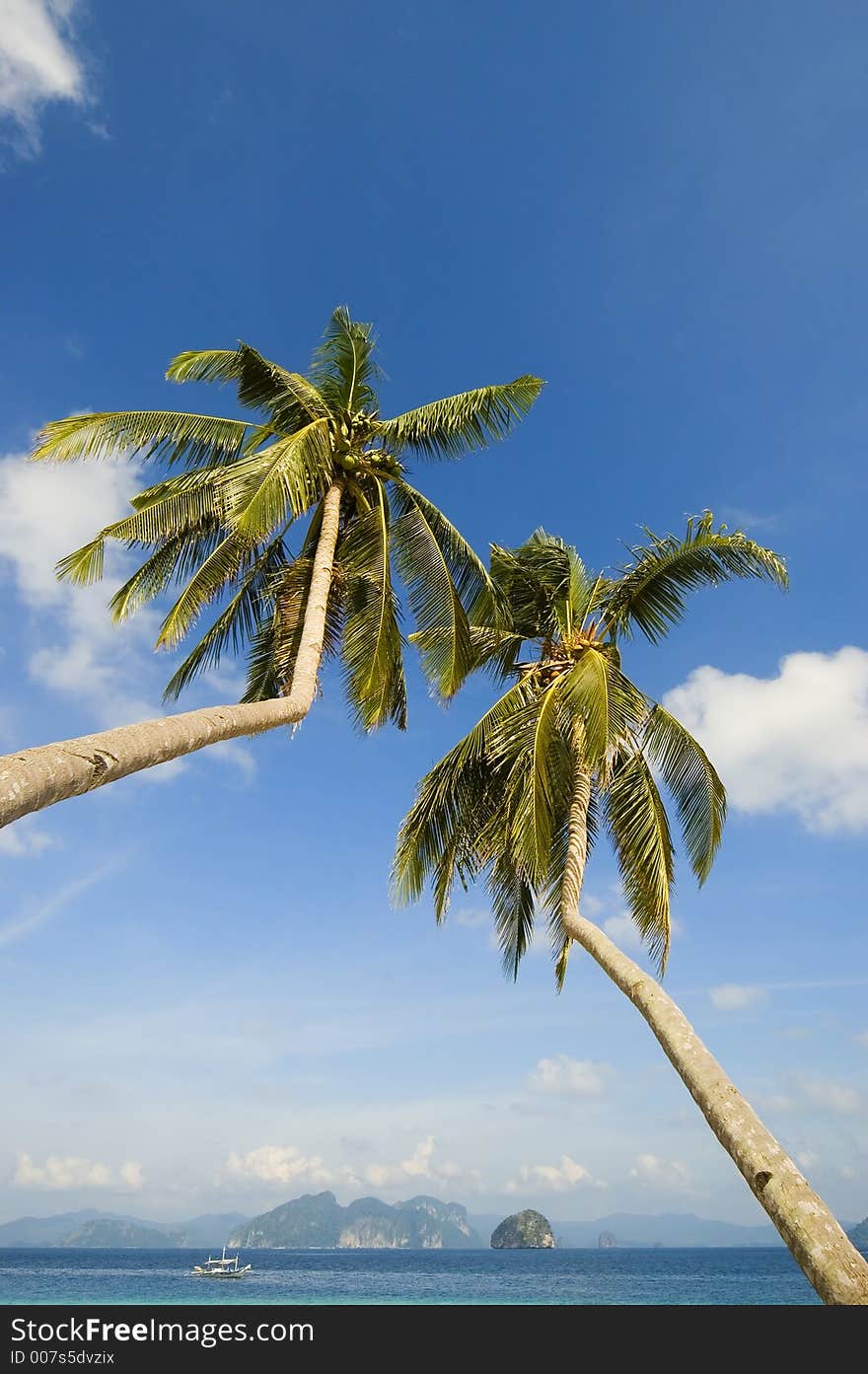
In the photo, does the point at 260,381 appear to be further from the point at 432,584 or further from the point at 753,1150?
the point at 753,1150

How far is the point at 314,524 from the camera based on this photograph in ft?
38.5

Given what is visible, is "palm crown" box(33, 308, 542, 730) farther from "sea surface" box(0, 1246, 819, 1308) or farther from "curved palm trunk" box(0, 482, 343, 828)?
"sea surface" box(0, 1246, 819, 1308)

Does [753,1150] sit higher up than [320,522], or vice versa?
[320,522]

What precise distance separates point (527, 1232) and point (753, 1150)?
686 feet

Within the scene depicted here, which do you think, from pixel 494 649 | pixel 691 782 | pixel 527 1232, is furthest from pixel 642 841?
pixel 527 1232

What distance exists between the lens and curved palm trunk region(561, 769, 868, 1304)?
16.0 feet

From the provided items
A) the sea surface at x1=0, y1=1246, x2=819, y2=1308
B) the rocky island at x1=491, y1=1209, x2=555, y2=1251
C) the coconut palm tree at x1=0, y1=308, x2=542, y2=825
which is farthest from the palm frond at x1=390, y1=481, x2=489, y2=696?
the rocky island at x1=491, y1=1209, x2=555, y2=1251

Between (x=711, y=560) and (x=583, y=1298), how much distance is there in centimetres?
7056

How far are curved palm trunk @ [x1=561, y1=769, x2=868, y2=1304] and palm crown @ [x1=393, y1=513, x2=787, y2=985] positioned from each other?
8.59ft

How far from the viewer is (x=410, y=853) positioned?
1206 cm

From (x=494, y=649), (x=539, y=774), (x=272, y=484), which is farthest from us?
(x=494, y=649)

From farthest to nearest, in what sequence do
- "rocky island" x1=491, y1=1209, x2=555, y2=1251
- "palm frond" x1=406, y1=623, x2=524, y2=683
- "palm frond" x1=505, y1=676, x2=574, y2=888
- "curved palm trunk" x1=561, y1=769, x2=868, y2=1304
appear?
"rocky island" x1=491, y1=1209, x2=555, y2=1251 → "palm frond" x1=406, y1=623, x2=524, y2=683 → "palm frond" x1=505, y1=676, x2=574, y2=888 → "curved palm trunk" x1=561, y1=769, x2=868, y2=1304

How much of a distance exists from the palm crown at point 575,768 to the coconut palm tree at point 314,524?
0.99 metres

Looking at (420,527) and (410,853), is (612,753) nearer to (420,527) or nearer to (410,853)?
(410,853)
